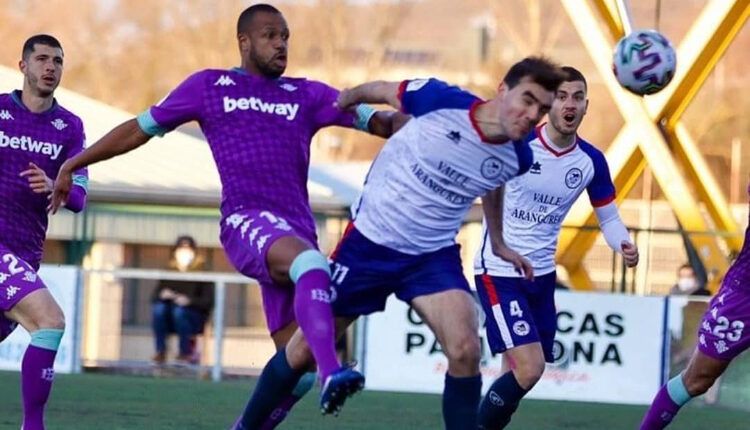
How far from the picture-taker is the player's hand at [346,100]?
8.72m

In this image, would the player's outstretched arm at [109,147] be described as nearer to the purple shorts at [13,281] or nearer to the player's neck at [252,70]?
the player's neck at [252,70]

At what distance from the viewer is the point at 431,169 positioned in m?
8.57

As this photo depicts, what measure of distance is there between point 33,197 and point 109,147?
1118 mm

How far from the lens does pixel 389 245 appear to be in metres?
8.69

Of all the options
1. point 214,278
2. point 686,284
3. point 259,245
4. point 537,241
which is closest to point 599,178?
point 537,241

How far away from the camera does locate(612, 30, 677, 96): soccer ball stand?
1055 centimetres

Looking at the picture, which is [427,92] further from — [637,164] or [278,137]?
[637,164]

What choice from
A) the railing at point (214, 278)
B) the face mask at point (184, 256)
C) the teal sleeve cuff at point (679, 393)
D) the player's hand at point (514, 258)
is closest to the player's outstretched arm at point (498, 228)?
the player's hand at point (514, 258)

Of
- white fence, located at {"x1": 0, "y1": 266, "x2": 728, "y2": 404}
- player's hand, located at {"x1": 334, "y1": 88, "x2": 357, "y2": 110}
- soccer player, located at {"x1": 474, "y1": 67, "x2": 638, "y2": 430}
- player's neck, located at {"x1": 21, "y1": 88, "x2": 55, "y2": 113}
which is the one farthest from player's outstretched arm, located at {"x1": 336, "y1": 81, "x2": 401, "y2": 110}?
white fence, located at {"x1": 0, "y1": 266, "x2": 728, "y2": 404}

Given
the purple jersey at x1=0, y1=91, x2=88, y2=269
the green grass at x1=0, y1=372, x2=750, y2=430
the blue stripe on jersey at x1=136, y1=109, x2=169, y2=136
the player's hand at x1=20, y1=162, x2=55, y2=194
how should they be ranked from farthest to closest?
the green grass at x1=0, y1=372, x2=750, y2=430, the purple jersey at x1=0, y1=91, x2=88, y2=269, the player's hand at x1=20, y1=162, x2=55, y2=194, the blue stripe on jersey at x1=136, y1=109, x2=169, y2=136

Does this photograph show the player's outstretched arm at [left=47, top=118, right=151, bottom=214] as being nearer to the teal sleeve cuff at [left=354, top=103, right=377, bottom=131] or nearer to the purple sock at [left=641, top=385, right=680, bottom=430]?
the teal sleeve cuff at [left=354, top=103, right=377, bottom=131]

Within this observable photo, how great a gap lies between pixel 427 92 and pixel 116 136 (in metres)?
1.51

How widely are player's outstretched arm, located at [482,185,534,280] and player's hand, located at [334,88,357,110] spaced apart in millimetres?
792

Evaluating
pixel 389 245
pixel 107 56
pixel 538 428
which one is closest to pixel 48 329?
pixel 389 245
